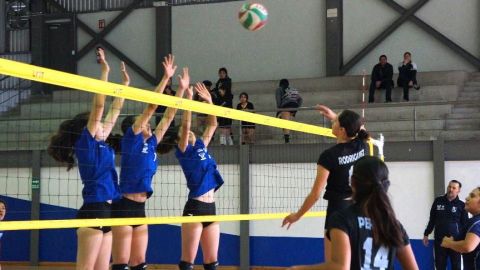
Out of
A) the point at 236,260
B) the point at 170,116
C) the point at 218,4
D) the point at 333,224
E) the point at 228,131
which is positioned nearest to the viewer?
the point at 333,224

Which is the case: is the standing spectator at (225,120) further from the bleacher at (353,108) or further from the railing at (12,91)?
the railing at (12,91)

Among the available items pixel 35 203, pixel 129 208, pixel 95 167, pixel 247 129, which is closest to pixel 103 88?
pixel 95 167

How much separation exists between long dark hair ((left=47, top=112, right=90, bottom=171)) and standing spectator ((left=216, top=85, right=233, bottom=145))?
9.18m

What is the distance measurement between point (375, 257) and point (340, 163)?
185 centimetres

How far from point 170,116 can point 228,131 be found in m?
8.28

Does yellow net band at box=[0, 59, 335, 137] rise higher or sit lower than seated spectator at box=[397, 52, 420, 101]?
lower

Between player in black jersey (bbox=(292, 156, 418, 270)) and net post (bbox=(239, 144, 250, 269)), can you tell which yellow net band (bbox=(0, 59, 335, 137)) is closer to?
player in black jersey (bbox=(292, 156, 418, 270))

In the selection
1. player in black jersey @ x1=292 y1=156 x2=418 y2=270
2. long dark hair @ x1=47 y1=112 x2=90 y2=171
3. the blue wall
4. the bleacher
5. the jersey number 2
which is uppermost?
the bleacher

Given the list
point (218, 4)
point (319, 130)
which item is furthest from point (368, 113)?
point (319, 130)

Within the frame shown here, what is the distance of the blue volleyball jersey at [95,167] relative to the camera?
5.71 meters

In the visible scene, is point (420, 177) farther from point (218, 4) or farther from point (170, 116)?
point (218, 4)

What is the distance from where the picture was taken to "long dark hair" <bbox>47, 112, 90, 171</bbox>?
19.2ft

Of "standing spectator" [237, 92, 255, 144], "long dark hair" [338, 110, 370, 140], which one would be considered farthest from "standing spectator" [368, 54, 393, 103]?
"long dark hair" [338, 110, 370, 140]

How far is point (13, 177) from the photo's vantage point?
16.0 m
